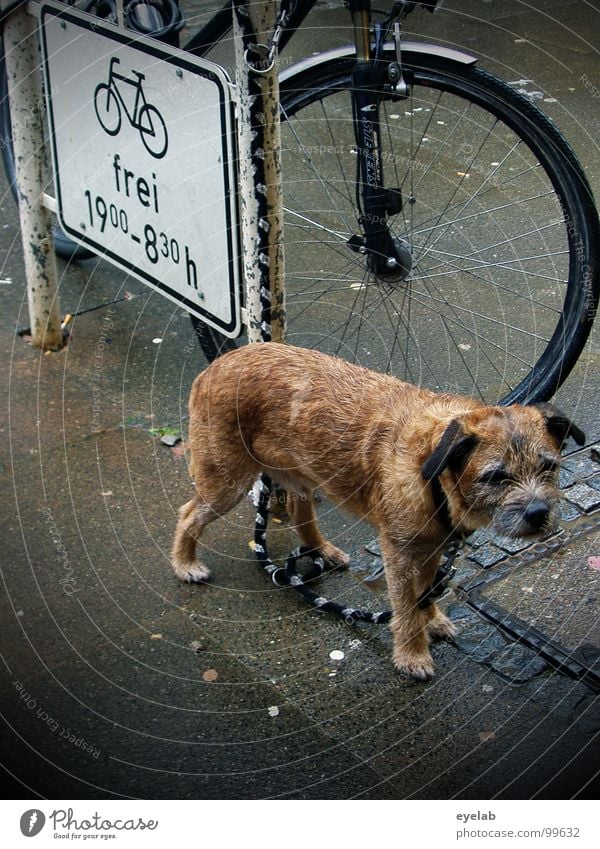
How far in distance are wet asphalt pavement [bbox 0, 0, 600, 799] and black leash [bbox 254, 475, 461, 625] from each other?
0.04 metres

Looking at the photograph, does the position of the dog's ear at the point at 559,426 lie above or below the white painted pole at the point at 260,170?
below

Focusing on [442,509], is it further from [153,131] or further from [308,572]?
[153,131]

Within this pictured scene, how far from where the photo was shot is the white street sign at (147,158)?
13.0 feet

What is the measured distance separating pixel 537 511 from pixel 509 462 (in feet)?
0.53

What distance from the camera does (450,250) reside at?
609 cm

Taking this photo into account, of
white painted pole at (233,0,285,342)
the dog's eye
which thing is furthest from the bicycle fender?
the dog's eye

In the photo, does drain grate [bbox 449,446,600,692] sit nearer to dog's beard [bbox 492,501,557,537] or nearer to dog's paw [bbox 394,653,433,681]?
dog's paw [bbox 394,653,433,681]

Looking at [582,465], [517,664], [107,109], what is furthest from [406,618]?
[107,109]

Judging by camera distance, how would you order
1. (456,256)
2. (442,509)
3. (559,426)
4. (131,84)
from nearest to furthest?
(559,426), (442,509), (131,84), (456,256)

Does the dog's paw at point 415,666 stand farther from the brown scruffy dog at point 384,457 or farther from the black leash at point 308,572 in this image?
the black leash at point 308,572

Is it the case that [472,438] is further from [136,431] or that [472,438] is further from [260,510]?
[136,431]

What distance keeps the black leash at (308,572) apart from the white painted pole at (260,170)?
2.19ft

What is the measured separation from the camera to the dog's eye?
124 inches

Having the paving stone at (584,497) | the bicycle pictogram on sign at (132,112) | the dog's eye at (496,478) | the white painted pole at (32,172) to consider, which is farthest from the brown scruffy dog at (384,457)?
the white painted pole at (32,172)
